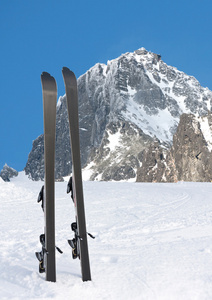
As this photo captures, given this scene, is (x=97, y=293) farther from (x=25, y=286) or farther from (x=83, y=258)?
(x=25, y=286)

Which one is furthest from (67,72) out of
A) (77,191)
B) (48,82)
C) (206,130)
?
(206,130)

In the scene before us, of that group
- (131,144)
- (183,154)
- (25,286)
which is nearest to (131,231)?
(25,286)

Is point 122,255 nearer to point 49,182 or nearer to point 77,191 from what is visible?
point 77,191

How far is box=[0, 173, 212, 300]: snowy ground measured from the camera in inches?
188

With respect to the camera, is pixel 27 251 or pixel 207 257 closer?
pixel 207 257

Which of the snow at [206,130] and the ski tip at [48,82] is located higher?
the snow at [206,130]

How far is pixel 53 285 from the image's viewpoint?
Answer: 501 centimetres

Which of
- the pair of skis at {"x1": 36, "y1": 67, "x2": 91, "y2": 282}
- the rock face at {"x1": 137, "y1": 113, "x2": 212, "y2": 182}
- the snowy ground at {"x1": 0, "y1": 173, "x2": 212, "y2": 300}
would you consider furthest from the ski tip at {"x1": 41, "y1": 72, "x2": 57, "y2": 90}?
the rock face at {"x1": 137, "y1": 113, "x2": 212, "y2": 182}

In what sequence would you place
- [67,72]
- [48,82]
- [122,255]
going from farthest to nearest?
[122,255]
[67,72]
[48,82]

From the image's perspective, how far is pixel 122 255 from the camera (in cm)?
676

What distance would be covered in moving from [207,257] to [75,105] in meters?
3.56

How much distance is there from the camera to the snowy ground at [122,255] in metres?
4.77

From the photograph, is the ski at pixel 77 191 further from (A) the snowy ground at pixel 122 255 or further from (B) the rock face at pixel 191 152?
(B) the rock face at pixel 191 152

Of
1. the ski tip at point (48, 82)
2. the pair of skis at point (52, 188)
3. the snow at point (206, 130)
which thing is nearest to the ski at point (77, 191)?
the pair of skis at point (52, 188)
